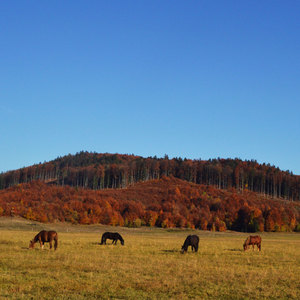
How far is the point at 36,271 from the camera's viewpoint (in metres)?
18.2

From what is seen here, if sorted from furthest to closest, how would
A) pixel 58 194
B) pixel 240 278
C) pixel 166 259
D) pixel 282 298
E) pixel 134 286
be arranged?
pixel 58 194, pixel 166 259, pixel 240 278, pixel 134 286, pixel 282 298

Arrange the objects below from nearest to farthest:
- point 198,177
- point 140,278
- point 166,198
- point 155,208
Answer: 1. point 140,278
2. point 155,208
3. point 166,198
4. point 198,177

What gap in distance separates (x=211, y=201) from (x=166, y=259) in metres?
108

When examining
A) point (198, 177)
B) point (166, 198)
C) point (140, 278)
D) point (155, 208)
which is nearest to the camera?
point (140, 278)

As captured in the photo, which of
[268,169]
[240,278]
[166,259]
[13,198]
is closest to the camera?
[240,278]

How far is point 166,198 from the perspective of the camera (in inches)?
5207

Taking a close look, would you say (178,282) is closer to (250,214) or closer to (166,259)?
(166,259)

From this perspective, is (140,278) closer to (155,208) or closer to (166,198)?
(155,208)

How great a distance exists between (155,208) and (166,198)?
507 inches

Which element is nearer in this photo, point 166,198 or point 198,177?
point 166,198

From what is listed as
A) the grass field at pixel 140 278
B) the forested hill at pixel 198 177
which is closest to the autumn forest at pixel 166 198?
the forested hill at pixel 198 177

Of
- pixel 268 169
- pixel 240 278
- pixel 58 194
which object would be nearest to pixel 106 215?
pixel 58 194

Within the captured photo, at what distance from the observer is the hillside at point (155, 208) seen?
107m

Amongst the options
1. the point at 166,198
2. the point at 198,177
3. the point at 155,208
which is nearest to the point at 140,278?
the point at 155,208
